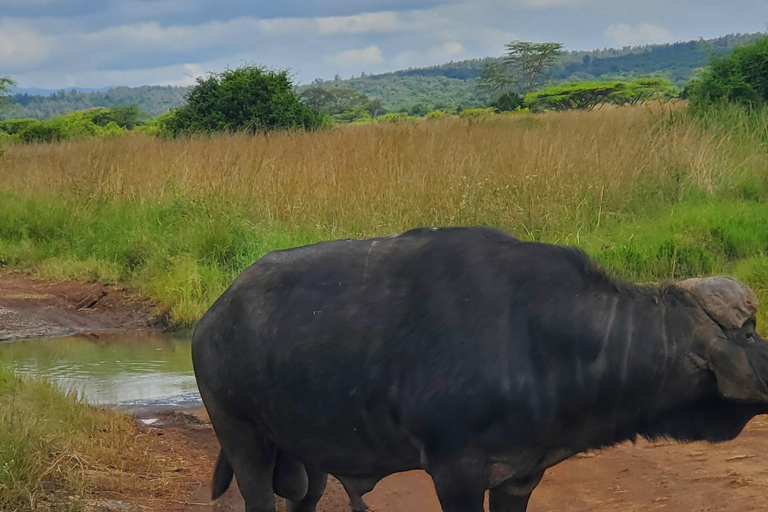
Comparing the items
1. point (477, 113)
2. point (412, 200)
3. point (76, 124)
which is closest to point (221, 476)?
point (412, 200)

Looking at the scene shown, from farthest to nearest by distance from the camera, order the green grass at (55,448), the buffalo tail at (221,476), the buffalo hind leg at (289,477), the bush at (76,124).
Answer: the bush at (76,124)
the green grass at (55,448)
the buffalo tail at (221,476)
the buffalo hind leg at (289,477)

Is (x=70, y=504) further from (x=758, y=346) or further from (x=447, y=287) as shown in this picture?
(x=758, y=346)

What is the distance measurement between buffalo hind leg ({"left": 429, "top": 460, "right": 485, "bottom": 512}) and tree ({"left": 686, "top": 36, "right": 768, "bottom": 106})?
12146 millimetres

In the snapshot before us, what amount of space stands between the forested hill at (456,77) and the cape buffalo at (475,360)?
9869 cm

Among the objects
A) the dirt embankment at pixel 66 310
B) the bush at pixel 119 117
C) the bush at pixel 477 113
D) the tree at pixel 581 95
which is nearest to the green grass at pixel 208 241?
the dirt embankment at pixel 66 310

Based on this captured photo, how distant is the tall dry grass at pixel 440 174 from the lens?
34.5 feet

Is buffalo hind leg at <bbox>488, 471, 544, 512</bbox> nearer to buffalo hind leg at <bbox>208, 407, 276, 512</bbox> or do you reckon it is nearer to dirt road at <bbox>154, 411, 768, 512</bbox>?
buffalo hind leg at <bbox>208, 407, 276, 512</bbox>

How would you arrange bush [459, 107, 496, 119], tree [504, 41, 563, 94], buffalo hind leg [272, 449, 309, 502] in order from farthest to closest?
tree [504, 41, 563, 94]
bush [459, 107, 496, 119]
buffalo hind leg [272, 449, 309, 502]

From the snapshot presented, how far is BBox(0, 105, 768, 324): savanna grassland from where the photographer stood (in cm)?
980

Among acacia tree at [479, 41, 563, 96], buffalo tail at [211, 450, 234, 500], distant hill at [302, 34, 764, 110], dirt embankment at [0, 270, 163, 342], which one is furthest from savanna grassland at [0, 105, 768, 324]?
distant hill at [302, 34, 764, 110]

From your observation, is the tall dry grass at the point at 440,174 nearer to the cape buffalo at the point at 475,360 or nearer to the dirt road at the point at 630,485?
the dirt road at the point at 630,485

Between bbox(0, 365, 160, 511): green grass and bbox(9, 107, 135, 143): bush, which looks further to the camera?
bbox(9, 107, 135, 143): bush

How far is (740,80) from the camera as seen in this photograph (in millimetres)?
14086

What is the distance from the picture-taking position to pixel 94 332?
9.88 meters
